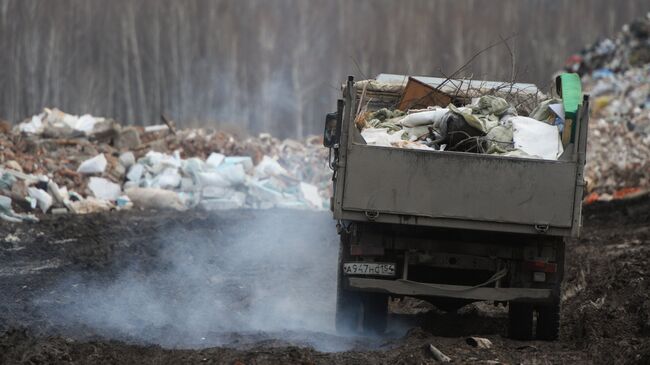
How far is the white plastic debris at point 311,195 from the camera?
23.3m

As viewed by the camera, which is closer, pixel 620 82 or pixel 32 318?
pixel 32 318

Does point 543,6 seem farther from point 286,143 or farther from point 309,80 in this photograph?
point 286,143

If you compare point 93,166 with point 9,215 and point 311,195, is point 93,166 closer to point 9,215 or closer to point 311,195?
point 311,195

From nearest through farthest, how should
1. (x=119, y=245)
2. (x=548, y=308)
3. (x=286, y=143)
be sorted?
(x=548, y=308), (x=119, y=245), (x=286, y=143)

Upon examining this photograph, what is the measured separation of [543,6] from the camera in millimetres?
53656

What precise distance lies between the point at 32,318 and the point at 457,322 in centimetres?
410

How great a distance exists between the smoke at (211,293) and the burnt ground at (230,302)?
0.9 inches

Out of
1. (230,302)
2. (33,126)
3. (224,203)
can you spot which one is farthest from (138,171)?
(230,302)

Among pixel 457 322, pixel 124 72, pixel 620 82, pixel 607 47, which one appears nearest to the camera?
pixel 457 322

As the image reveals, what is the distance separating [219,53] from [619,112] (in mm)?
19094

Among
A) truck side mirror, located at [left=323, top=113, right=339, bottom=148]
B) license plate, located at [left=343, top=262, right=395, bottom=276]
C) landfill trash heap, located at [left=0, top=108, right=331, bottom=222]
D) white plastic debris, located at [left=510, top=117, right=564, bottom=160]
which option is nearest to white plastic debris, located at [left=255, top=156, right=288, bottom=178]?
landfill trash heap, located at [left=0, top=108, right=331, bottom=222]

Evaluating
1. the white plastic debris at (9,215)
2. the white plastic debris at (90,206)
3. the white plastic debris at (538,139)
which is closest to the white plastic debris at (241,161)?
the white plastic debris at (90,206)

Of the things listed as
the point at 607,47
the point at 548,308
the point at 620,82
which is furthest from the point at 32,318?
the point at 607,47

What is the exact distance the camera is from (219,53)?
A: 146 feet
